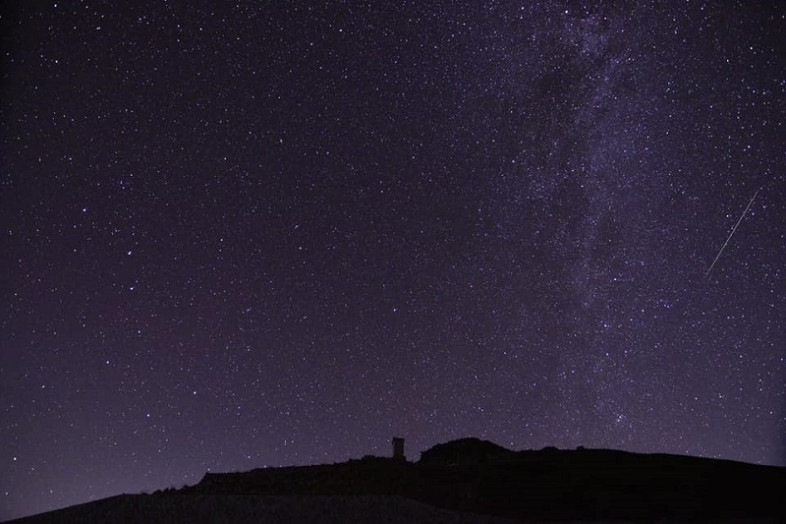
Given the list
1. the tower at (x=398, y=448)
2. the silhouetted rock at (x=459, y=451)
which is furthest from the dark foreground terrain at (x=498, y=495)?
the silhouetted rock at (x=459, y=451)

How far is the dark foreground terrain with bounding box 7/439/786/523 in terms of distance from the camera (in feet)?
50.2

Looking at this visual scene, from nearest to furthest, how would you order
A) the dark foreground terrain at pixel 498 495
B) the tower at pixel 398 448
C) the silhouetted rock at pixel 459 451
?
1. the dark foreground terrain at pixel 498 495
2. the tower at pixel 398 448
3. the silhouetted rock at pixel 459 451

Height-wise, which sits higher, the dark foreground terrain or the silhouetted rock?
the silhouetted rock

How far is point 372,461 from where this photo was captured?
19.6m

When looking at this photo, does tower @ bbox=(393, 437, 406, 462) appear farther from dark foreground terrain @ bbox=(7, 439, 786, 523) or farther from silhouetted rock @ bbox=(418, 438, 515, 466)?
dark foreground terrain @ bbox=(7, 439, 786, 523)

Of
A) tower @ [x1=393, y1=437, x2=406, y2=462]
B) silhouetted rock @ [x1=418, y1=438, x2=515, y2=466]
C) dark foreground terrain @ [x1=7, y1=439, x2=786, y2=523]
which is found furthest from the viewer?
silhouetted rock @ [x1=418, y1=438, x2=515, y2=466]

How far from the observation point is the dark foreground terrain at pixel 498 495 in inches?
603

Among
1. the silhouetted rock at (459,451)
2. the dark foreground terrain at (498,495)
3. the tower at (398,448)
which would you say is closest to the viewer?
the dark foreground terrain at (498,495)

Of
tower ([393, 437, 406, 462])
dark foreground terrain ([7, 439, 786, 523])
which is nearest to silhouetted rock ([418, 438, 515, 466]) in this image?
tower ([393, 437, 406, 462])

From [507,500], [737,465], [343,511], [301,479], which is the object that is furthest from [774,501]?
[301,479]

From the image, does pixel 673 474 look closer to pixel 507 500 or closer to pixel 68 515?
pixel 507 500

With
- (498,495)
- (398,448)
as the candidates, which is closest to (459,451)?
(398,448)

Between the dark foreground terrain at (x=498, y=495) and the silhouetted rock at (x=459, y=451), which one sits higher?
the silhouetted rock at (x=459, y=451)

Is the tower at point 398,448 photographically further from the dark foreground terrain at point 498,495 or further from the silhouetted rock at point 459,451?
the dark foreground terrain at point 498,495
